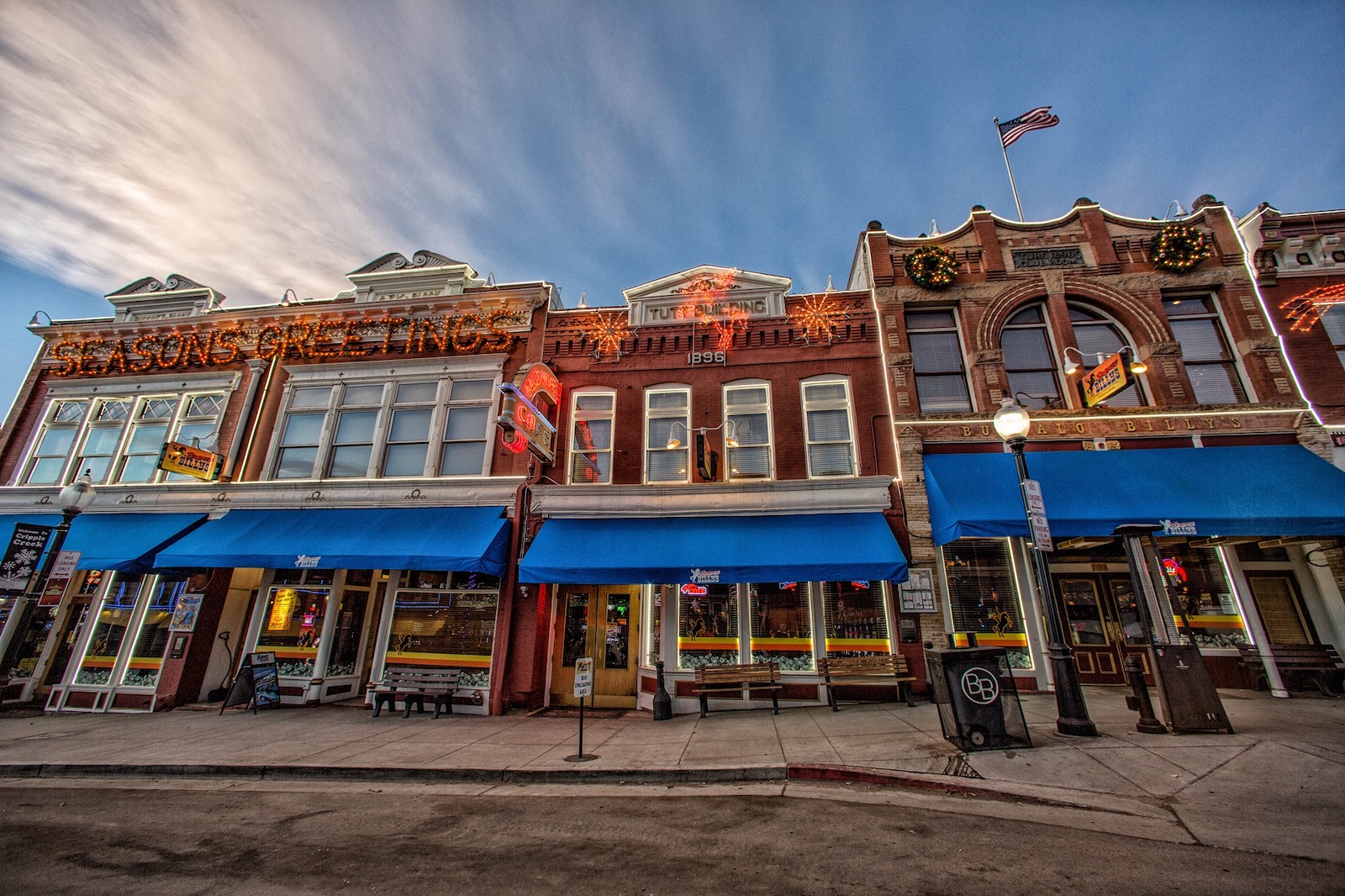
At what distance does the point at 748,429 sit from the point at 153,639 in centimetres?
1586

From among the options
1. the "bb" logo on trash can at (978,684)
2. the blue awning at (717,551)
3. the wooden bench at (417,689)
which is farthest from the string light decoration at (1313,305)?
the wooden bench at (417,689)

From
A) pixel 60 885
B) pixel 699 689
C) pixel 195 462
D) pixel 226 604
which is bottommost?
pixel 60 885

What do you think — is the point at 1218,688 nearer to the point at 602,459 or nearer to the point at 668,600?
the point at 668,600

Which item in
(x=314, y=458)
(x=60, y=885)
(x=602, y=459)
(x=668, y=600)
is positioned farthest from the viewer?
(x=314, y=458)

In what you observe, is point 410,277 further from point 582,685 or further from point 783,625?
point 783,625

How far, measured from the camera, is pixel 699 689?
35.4 ft

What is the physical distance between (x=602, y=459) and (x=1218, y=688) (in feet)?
46.3

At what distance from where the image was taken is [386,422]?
1415 centimetres

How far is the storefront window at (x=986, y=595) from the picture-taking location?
36.4ft

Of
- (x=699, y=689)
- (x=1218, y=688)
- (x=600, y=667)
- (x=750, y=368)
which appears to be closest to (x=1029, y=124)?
(x=750, y=368)

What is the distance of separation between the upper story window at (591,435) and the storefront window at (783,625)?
4685 mm

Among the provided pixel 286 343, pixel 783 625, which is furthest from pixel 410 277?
pixel 783 625

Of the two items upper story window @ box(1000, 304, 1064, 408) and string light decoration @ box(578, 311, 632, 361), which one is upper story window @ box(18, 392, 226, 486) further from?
upper story window @ box(1000, 304, 1064, 408)

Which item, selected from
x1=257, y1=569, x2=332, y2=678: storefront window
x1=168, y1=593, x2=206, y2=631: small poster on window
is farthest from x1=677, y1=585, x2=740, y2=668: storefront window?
x1=168, y1=593, x2=206, y2=631: small poster on window
